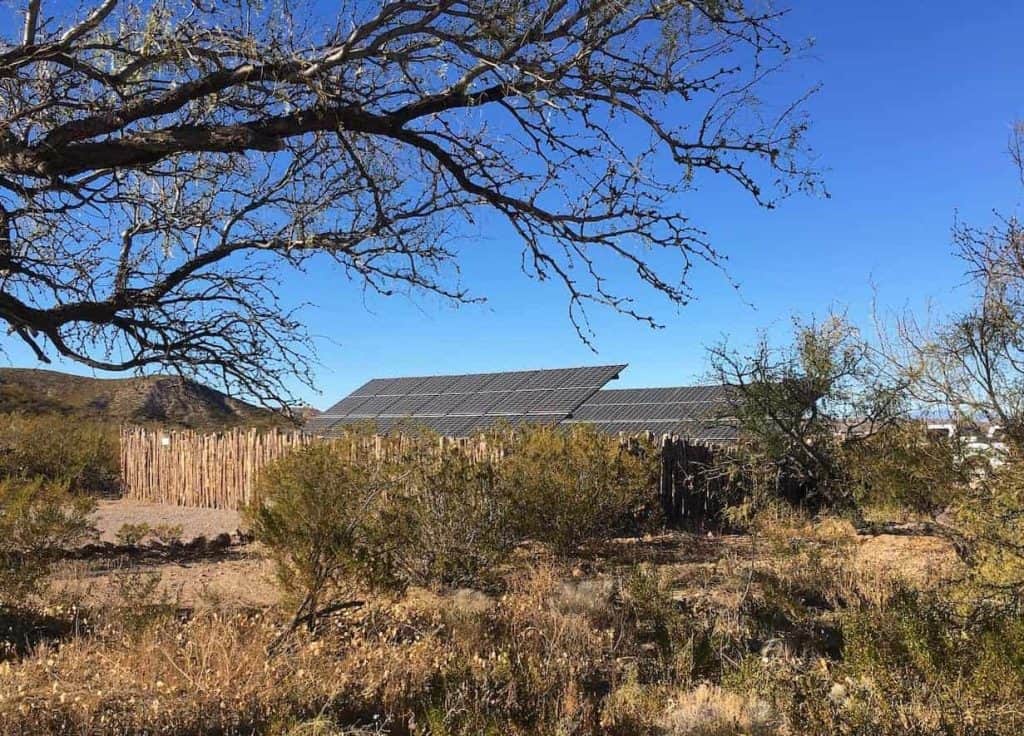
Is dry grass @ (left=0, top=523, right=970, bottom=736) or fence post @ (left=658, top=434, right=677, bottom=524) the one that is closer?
dry grass @ (left=0, top=523, right=970, bottom=736)

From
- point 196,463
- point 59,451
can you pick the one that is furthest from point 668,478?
point 59,451

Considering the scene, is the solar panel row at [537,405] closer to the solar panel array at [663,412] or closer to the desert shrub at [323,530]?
the solar panel array at [663,412]

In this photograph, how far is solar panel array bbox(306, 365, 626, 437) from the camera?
1870cm

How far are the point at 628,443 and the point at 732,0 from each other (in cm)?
903

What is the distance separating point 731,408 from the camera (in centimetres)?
1423

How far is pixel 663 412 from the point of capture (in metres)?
19.4

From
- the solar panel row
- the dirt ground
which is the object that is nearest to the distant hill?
the solar panel row

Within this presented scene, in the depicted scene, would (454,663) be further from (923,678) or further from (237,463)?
(237,463)

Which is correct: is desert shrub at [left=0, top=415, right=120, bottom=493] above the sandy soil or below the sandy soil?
above

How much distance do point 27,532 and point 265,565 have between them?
8.99 ft

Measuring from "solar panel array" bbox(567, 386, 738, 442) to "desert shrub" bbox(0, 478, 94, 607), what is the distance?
958 cm

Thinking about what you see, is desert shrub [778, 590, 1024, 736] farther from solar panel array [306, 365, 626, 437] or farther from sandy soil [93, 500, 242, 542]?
solar panel array [306, 365, 626, 437]

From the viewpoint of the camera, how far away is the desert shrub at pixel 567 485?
9.98 meters

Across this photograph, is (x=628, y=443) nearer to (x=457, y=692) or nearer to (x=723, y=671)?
(x=723, y=671)
